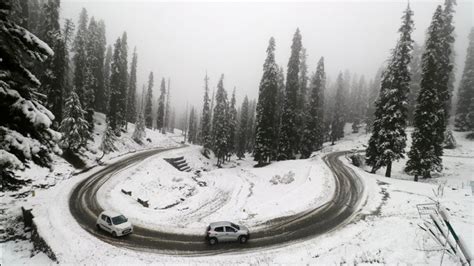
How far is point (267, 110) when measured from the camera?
4344 centimetres

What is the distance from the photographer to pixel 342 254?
13633 mm

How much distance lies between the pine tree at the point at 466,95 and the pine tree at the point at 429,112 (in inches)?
1215

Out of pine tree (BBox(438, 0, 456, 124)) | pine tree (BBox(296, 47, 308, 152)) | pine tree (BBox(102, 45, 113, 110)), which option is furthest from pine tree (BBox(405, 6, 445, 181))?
pine tree (BBox(102, 45, 113, 110))

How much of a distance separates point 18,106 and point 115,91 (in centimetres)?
4414

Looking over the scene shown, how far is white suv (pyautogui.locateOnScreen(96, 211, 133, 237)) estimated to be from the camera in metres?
18.0

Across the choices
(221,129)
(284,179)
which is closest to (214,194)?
(284,179)

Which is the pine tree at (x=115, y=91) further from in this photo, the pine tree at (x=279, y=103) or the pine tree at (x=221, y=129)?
the pine tree at (x=279, y=103)

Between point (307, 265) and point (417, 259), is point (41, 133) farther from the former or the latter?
point (417, 259)

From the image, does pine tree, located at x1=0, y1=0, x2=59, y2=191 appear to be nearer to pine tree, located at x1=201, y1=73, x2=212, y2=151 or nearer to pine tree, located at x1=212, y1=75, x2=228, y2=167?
pine tree, located at x1=212, y1=75, x2=228, y2=167

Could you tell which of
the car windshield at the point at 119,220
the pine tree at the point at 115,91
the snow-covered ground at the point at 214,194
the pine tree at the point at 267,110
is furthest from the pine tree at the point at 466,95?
the pine tree at the point at 115,91

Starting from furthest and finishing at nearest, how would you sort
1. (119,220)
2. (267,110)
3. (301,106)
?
(301,106) < (267,110) < (119,220)

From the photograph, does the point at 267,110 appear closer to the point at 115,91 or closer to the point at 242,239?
the point at 242,239

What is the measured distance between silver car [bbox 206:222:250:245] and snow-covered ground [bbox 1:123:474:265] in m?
1.57

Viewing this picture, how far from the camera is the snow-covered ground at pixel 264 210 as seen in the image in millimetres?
14438
